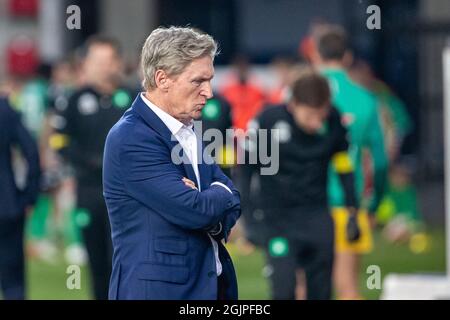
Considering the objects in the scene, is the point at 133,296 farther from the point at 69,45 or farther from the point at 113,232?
the point at 69,45

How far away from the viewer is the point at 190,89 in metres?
6.16

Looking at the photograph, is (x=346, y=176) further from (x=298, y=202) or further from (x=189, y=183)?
(x=189, y=183)

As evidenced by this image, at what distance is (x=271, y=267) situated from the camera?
31.2 feet

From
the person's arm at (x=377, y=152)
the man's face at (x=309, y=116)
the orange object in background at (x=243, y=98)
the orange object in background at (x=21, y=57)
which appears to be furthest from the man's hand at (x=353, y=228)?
the orange object in background at (x=21, y=57)

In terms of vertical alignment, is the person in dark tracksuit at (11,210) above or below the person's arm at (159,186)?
below

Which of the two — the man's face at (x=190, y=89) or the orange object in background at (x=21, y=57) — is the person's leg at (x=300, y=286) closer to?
the man's face at (x=190, y=89)

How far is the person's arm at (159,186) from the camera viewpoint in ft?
19.9

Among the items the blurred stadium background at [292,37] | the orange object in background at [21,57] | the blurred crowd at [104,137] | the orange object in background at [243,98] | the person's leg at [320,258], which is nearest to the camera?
the person's leg at [320,258]

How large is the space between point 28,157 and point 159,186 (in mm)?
4000

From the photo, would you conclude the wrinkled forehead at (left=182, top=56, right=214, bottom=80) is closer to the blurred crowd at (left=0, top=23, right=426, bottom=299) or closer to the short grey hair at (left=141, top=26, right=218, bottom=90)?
the short grey hair at (left=141, top=26, right=218, bottom=90)

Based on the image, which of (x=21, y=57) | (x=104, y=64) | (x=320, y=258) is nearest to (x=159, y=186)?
(x=320, y=258)

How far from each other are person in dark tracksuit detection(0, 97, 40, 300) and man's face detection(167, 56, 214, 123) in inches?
146

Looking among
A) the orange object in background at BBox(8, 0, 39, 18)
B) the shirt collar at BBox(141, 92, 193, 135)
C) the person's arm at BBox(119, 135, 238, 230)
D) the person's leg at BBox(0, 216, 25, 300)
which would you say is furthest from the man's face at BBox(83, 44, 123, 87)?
the orange object in background at BBox(8, 0, 39, 18)

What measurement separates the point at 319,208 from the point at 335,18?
1014cm
